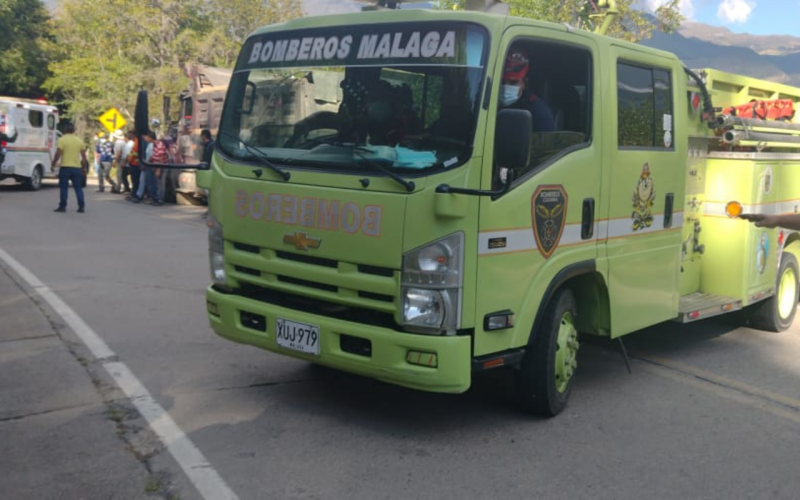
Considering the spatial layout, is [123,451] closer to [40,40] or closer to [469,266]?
[469,266]

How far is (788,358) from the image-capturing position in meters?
6.95

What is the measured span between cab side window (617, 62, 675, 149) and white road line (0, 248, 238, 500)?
10.6 feet

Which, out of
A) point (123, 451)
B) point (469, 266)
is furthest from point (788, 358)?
point (123, 451)

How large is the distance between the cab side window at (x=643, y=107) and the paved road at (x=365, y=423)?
5.82 feet

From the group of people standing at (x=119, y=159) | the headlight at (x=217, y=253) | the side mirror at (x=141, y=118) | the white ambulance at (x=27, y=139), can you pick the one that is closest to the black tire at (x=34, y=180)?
the white ambulance at (x=27, y=139)

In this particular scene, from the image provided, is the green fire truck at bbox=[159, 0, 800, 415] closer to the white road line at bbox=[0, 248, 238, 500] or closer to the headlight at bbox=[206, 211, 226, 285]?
the headlight at bbox=[206, 211, 226, 285]

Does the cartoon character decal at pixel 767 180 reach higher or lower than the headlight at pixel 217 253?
higher

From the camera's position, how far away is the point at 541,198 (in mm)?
4691

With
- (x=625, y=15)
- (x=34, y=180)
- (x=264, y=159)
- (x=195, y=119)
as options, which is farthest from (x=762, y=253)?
(x=34, y=180)

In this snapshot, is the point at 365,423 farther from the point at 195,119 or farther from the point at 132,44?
the point at 132,44

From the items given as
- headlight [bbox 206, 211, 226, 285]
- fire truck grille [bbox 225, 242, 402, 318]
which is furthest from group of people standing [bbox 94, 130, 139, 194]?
fire truck grille [bbox 225, 242, 402, 318]

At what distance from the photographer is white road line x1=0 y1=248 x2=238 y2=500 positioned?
3.93 m

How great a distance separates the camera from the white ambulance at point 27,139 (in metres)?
21.7

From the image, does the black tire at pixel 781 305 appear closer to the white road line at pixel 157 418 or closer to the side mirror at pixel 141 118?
the white road line at pixel 157 418
